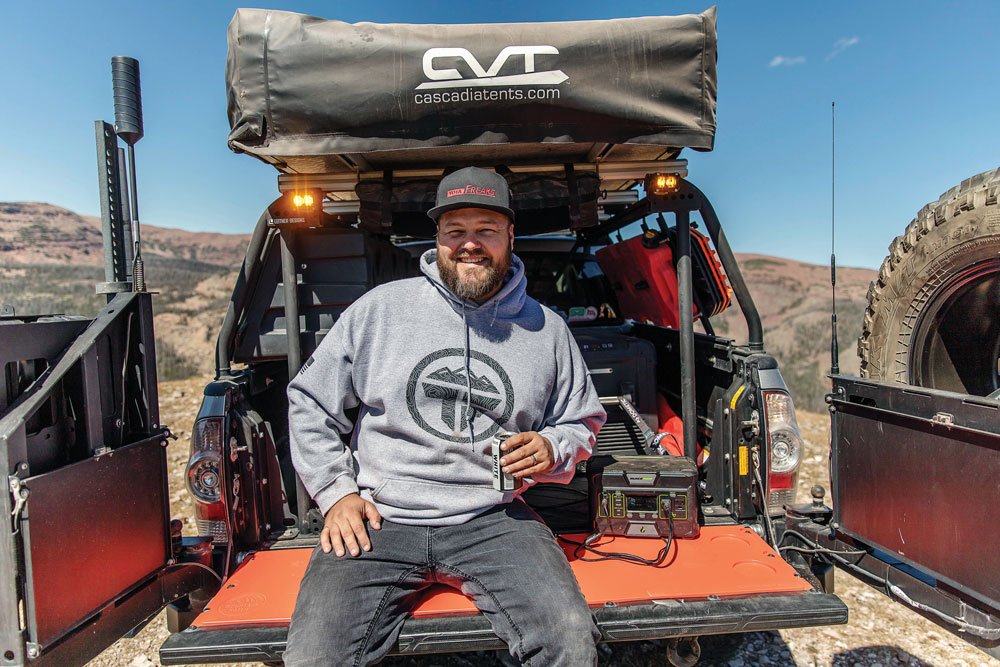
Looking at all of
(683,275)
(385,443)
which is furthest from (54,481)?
(683,275)

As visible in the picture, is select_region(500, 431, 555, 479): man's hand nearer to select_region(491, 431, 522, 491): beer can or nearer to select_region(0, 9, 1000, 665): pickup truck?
select_region(491, 431, 522, 491): beer can

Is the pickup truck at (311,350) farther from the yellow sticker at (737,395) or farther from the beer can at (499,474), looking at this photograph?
the beer can at (499,474)

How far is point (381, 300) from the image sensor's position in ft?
8.46

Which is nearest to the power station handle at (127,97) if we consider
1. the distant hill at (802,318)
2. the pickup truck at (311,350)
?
the pickup truck at (311,350)

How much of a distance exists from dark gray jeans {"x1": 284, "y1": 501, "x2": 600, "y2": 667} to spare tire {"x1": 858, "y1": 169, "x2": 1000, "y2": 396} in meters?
2.16

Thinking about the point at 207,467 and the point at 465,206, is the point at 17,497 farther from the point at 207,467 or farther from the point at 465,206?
the point at 465,206

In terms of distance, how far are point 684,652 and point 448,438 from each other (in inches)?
49.8

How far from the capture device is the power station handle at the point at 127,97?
231 cm

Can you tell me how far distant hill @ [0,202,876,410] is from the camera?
1698 centimetres

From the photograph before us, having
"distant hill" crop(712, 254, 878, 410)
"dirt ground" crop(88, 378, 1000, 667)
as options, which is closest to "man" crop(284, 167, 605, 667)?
"dirt ground" crop(88, 378, 1000, 667)

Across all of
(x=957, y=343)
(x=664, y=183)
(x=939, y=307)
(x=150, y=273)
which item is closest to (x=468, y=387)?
(x=664, y=183)

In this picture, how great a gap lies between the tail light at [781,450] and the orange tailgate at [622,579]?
0.23 m

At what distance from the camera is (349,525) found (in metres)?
2.31

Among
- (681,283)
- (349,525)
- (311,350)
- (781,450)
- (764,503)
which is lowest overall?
(764,503)
